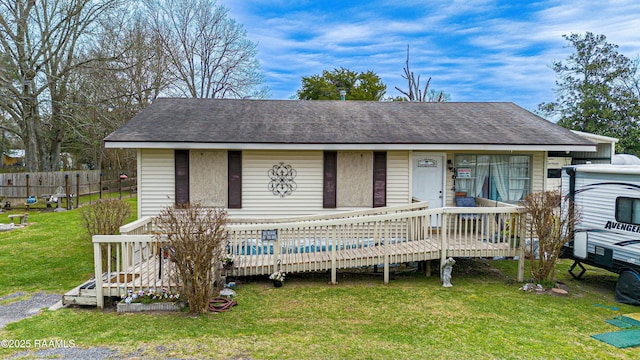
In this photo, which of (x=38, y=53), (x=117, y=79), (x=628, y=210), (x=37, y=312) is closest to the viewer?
(x=37, y=312)

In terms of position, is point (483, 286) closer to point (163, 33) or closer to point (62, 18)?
point (62, 18)

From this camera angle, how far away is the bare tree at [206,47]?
25.9 m

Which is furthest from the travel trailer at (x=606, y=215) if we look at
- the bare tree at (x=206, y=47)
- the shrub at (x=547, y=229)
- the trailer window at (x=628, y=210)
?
the bare tree at (x=206, y=47)

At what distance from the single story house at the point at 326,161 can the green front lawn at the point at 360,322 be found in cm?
235

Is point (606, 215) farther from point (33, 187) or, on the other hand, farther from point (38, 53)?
point (38, 53)

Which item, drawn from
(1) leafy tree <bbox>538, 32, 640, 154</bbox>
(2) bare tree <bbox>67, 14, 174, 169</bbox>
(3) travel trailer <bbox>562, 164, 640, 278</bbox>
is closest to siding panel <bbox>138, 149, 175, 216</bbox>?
(3) travel trailer <bbox>562, 164, 640, 278</bbox>

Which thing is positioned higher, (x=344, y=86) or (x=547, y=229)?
(x=344, y=86)

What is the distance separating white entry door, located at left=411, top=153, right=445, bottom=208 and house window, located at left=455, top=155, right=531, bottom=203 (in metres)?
0.47

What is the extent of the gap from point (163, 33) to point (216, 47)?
3616 mm

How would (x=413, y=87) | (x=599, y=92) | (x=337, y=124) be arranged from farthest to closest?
(x=413, y=87), (x=599, y=92), (x=337, y=124)

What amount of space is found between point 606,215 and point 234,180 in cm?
742

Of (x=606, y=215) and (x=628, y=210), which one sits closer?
(x=628, y=210)

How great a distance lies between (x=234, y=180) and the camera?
28.9 ft

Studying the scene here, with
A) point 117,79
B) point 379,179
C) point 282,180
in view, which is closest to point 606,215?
point 379,179
